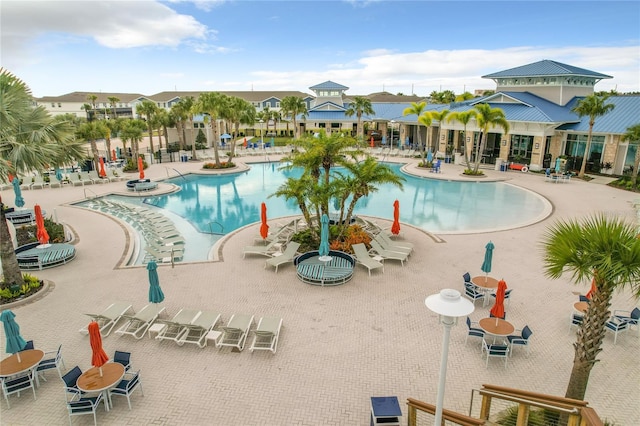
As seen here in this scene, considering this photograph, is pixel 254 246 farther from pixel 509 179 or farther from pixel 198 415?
pixel 509 179

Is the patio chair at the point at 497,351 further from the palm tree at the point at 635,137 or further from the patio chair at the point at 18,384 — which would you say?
the palm tree at the point at 635,137

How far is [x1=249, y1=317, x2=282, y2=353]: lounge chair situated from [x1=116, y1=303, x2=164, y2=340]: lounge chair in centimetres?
309

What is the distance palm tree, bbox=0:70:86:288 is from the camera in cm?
1105

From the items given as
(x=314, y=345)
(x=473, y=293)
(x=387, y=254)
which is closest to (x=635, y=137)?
(x=387, y=254)

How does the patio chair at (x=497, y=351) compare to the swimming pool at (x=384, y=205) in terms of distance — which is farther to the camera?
the swimming pool at (x=384, y=205)

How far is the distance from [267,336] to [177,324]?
2.53 meters

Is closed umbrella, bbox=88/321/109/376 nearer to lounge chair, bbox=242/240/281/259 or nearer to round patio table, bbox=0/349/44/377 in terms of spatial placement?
round patio table, bbox=0/349/44/377

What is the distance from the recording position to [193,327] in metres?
10.4

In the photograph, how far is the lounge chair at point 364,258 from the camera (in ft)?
47.1

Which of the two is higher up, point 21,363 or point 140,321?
point 21,363

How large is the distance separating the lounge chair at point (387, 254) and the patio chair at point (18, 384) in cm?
1143

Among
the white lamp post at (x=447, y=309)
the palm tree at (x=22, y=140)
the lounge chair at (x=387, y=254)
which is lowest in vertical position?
the lounge chair at (x=387, y=254)

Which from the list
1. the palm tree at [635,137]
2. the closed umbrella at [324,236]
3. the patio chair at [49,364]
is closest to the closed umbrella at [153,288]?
the patio chair at [49,364]

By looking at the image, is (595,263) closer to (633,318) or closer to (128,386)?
(633,318)
